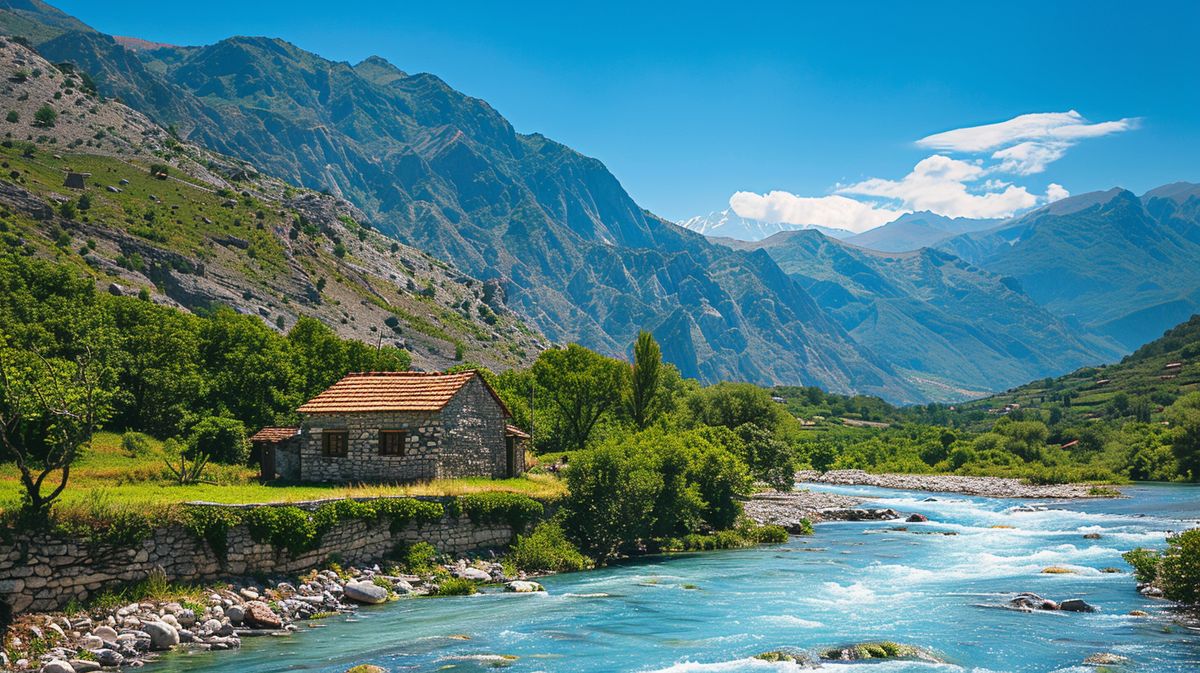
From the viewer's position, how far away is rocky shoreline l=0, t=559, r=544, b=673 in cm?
2116

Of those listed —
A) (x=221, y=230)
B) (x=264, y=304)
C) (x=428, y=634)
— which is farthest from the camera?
(x=221, y=230)

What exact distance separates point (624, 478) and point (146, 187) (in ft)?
584

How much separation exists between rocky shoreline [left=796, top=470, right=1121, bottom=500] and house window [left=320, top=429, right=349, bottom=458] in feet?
241

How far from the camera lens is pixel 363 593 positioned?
29.4m

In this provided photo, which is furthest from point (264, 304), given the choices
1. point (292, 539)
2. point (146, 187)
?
point (292, 539)

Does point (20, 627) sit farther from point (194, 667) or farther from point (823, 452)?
point (823, 452)

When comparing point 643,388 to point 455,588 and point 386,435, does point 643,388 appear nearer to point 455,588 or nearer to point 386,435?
point 386,435

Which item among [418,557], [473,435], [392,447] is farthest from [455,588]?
[473,435]

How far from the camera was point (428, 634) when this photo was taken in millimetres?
24594

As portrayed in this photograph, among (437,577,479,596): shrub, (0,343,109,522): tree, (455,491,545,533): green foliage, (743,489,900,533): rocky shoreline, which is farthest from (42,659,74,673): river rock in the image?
(743,489,900,533): rocky shoreline

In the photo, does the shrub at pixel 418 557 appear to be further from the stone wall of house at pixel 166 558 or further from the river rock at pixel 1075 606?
the river rock at pixel 1075 606

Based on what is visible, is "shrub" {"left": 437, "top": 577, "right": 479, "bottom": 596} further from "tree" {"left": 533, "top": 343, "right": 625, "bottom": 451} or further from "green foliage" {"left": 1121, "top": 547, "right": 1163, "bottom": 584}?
"tree" {"left": 533, "top": 343, "right": 625, "bottom": 451}

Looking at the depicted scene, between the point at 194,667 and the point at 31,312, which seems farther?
the point at 31,312

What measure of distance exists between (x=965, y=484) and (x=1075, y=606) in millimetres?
80362
